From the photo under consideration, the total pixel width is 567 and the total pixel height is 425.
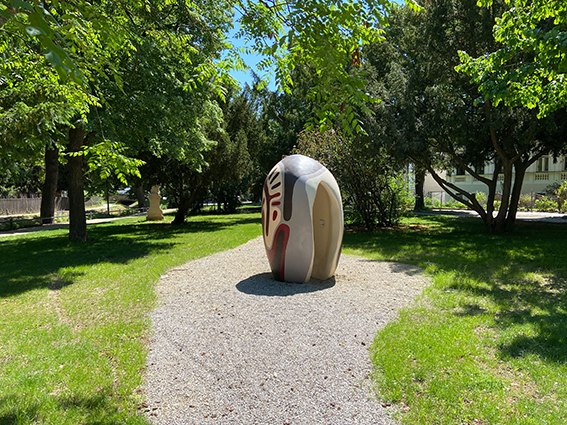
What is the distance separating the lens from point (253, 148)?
3078 cm

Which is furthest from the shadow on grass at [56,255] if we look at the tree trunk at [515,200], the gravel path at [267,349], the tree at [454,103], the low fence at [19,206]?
the low fence at [19,206]

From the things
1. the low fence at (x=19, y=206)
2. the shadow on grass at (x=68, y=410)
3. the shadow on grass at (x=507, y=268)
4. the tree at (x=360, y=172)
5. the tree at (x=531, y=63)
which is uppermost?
the tree at (x=531, y=63)

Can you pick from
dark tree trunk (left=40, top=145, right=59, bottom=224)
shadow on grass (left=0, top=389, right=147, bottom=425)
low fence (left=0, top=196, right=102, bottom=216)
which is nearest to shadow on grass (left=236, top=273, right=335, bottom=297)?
shadow on grass (left=0, top=389, right=147, bottom=425)

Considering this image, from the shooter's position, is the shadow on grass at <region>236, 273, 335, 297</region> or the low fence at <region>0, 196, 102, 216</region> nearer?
the shadow on grass at <region>236, 273, 335, 297</region>

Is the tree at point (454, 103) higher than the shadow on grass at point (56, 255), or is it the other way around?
the tree at point (454, 103)

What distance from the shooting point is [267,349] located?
492 cm

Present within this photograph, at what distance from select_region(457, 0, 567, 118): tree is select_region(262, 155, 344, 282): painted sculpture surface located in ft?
11.9

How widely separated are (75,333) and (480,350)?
198 inches

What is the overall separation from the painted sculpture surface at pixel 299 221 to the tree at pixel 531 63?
362 centimetres

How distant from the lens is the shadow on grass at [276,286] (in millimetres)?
7301

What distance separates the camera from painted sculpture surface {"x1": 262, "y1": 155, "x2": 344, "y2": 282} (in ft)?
25.1

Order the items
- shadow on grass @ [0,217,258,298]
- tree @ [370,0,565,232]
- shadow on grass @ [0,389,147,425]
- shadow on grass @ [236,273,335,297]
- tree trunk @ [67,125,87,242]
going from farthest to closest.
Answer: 1. tree trunk @ [67,125,87,242]
2. tree @ [370,0,565,232]
3. shadow on grass @ [0,217,258,298]
4. shadow on grass @ [236,273,335,297]
5. shadow on grass @ [0,389,147,425]

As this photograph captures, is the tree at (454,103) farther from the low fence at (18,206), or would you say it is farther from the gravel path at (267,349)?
the low fence at (18,206)

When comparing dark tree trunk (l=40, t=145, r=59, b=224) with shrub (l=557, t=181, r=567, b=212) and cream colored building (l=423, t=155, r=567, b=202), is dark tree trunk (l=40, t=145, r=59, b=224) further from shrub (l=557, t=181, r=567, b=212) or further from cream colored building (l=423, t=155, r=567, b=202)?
shrub (l=557, t=181, r=567, b=212)
